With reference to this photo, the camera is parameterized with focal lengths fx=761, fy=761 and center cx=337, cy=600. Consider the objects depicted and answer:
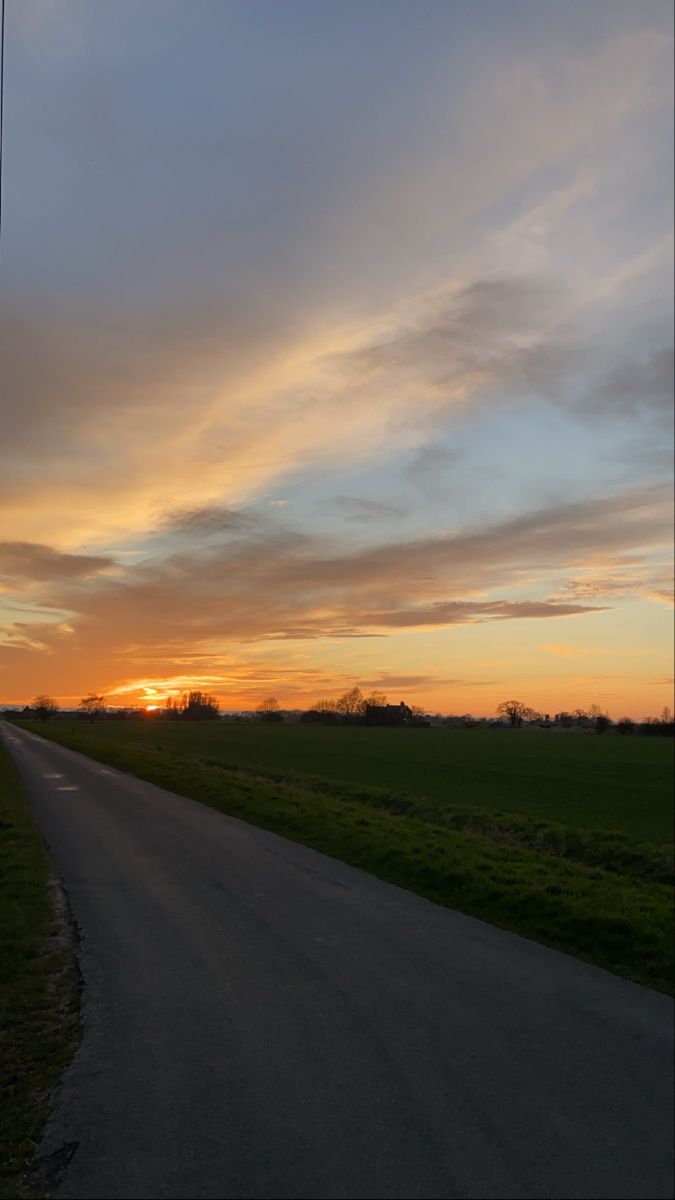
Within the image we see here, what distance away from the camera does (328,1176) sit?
4344 millimetres

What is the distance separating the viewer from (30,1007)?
23.6 feet

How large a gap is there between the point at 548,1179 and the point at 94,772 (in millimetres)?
34016

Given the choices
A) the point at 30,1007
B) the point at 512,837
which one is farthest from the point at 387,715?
the point at 30,1007

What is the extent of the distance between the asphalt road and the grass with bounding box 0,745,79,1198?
0.18m

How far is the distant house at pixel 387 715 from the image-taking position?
17050 cm

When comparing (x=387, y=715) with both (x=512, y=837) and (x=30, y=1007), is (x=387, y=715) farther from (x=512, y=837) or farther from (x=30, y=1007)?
(x=30, y=1007)

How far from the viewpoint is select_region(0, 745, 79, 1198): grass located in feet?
16.3

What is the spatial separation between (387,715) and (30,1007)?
6601 inches

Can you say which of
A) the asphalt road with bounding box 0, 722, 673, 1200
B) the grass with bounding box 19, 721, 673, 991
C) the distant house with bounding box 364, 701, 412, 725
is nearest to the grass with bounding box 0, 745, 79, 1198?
the asphalt road with bounding box 0, 722, 673, 1200

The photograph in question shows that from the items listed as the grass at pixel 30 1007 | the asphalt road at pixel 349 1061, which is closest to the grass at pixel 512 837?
the asphalt road at pixel 349 1061

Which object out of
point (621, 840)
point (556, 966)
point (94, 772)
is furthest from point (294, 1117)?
point (94, 772)

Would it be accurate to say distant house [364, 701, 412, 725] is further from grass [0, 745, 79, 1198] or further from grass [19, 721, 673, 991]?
grass [0, 745, 79, 1198]

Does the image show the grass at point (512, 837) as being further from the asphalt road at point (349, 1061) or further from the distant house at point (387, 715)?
the distant house at point (387, 715)

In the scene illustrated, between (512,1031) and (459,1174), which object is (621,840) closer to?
(512,1031)
